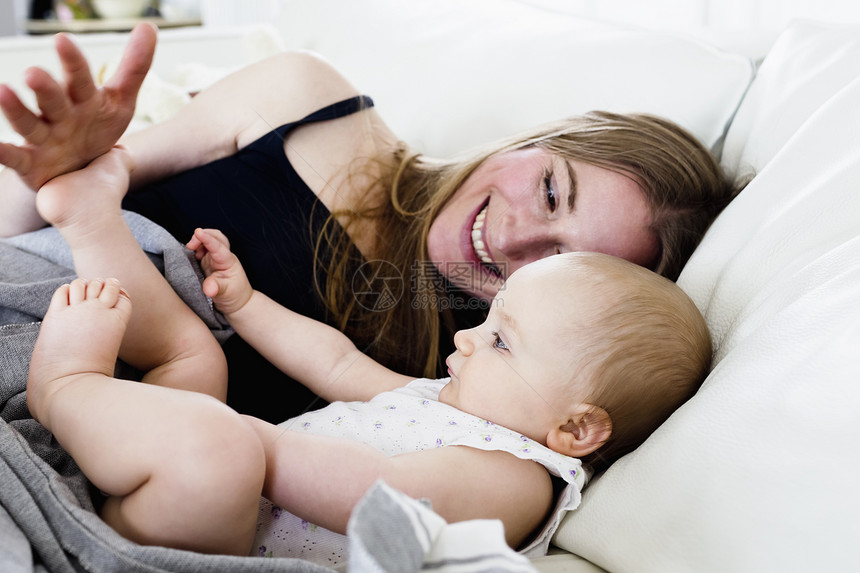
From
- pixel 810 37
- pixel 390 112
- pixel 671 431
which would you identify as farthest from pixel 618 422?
pixel 390 112

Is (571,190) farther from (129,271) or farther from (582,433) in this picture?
(129,271)

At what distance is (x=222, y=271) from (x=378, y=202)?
27cm

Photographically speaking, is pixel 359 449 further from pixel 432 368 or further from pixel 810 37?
pixel 810 37

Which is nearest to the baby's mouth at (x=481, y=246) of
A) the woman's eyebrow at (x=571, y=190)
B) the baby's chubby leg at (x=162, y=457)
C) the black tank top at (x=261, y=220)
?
the woman's eyebrow at (x=571, y=190)

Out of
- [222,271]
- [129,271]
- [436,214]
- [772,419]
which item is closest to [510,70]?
[436,214]

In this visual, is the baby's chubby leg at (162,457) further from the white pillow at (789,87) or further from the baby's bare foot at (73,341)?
the white pillow at (789,87)

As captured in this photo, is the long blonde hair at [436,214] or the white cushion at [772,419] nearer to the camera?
the white cushion at [772,419]

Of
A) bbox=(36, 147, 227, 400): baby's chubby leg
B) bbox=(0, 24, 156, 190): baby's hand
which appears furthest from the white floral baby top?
bbox=(0, 24, 156, 190): baby's hand

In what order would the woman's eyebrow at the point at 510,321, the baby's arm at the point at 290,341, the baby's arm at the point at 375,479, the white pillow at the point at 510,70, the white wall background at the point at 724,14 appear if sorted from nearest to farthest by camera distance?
the baby's arm at the point at 375,479 → the woman's eyebrow at the point at 510,321 → the baby's arm at the point at 290,341 → the white pillow at the point at 510,70 → the white wall background at the point at 724,14

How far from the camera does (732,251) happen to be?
0.73 metres

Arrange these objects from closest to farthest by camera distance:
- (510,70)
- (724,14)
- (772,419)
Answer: (772,419) → (510,70) → (724,14)

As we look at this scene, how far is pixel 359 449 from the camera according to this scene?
59 cm

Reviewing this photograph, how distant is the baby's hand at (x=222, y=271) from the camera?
817mm

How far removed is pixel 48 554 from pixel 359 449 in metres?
0.23
